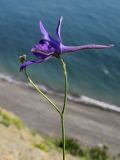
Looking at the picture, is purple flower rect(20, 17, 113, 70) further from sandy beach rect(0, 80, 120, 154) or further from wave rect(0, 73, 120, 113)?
wave rect(0, 73, 120, 113)

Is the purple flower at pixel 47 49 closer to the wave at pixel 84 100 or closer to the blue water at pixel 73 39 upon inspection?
the wave at pixel 84 100

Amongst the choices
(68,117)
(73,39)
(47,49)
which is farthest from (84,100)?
(47,49)

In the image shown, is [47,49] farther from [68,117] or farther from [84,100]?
[84,100]

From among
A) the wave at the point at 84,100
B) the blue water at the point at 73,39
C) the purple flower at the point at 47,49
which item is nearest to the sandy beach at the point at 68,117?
the wave at the point at 84,100

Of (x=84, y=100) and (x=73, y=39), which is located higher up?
(x=84, y=100)

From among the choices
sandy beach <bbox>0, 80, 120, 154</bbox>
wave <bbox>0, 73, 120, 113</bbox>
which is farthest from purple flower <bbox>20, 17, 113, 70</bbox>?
wave <bbox>0, 73, 120, 113</bbox>

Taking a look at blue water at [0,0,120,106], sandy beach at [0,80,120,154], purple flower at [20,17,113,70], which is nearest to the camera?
purple flower at [20,17,113,70]
